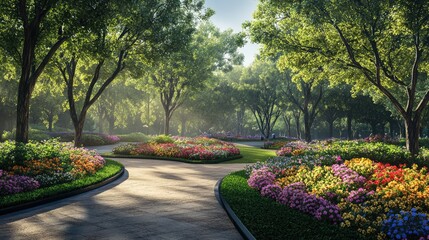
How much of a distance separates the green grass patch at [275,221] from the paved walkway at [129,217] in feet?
1.32

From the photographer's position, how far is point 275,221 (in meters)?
7.26

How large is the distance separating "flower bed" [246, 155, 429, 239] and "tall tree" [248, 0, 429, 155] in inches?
350

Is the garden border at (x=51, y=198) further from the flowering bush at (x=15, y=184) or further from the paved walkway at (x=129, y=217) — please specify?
the flowering bush at (x=15, y=184)

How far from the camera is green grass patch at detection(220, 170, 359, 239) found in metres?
6.41

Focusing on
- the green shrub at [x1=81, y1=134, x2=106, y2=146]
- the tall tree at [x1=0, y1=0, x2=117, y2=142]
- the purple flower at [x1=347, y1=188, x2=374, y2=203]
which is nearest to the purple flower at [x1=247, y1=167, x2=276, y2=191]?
the purple flower at [x1=347, y1=188, x2=374, y2=203]

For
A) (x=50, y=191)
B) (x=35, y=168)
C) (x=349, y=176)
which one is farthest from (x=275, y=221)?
(x=35, y=168)

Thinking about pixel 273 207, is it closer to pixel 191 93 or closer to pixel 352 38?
pixel 352 38

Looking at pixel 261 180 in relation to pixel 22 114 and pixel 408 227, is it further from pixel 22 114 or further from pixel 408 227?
pixel 22 114

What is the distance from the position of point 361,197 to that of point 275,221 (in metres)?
2.45

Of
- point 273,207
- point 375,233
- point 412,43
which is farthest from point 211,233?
point 412,43

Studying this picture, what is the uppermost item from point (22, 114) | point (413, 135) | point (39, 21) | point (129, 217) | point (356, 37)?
point (356, 37)

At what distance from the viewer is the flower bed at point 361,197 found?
6.35 metres

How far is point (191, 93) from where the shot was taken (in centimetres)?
4528

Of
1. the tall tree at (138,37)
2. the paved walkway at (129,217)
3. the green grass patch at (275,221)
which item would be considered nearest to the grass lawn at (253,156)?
the tall tree at (138,37)
